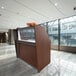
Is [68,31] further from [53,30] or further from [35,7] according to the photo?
[35,7]

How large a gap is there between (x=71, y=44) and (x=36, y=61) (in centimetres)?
450

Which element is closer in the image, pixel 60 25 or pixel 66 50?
pixel 66 50

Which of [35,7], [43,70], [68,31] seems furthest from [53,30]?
[43,70]

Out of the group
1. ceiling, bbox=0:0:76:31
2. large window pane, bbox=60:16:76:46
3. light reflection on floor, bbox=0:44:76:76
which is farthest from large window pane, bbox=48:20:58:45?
light reflection on floor, bbox=0:44:76:76

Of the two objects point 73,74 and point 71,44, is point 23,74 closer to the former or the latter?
point 73,74

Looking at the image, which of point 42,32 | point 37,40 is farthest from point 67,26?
point 37,40

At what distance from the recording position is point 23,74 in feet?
10.1

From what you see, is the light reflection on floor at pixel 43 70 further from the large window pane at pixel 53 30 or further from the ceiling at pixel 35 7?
the large window pane at pixel 53 30

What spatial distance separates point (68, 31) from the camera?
7121mm

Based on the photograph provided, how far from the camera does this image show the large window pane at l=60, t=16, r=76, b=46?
666 centimetres

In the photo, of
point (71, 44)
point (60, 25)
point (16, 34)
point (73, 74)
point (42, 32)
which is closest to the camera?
point (73, 74)

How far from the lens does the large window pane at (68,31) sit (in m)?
6.66

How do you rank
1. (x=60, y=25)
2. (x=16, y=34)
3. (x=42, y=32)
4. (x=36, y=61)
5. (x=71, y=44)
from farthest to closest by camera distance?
(x=60, y=25) < (x=71, y=44) < (x=16, y=34) < (x=42, y=32) < (x=36, y=61)

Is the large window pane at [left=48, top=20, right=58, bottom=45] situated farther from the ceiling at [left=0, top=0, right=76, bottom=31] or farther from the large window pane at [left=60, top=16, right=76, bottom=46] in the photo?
the ceiling at [left=0, top=0, right=76, bottom=31]
